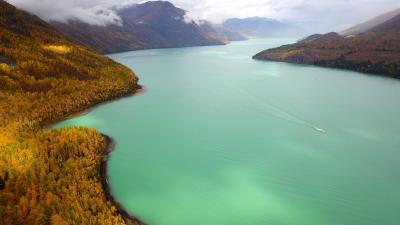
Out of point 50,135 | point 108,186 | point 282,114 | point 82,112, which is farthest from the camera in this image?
point 82,112

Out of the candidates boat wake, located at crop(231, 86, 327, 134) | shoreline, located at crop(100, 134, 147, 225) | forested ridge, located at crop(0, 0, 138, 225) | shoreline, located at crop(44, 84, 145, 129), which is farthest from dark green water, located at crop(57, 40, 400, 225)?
forested ridge, located at crop(0, 0, 138, 225)

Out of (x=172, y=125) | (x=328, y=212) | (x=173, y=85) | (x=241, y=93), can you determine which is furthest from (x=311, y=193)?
(x=173, y=85)

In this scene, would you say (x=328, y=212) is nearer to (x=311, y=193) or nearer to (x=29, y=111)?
(x=311, y=193)

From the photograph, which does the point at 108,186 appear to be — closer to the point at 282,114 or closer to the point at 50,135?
the point at 50,135

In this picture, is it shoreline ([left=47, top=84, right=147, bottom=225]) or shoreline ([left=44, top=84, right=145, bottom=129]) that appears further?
shoreline ([left=44, top=84, right=145, bottom=129])

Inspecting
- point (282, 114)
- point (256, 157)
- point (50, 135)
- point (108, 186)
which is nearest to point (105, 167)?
point (108, 186)

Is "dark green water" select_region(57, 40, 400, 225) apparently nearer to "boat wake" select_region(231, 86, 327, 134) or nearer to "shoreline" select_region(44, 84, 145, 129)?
"boat wake" select_region(231, 86, 327, 134)

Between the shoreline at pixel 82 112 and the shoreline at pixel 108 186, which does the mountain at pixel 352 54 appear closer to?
the shoreline at pixel 82 112
